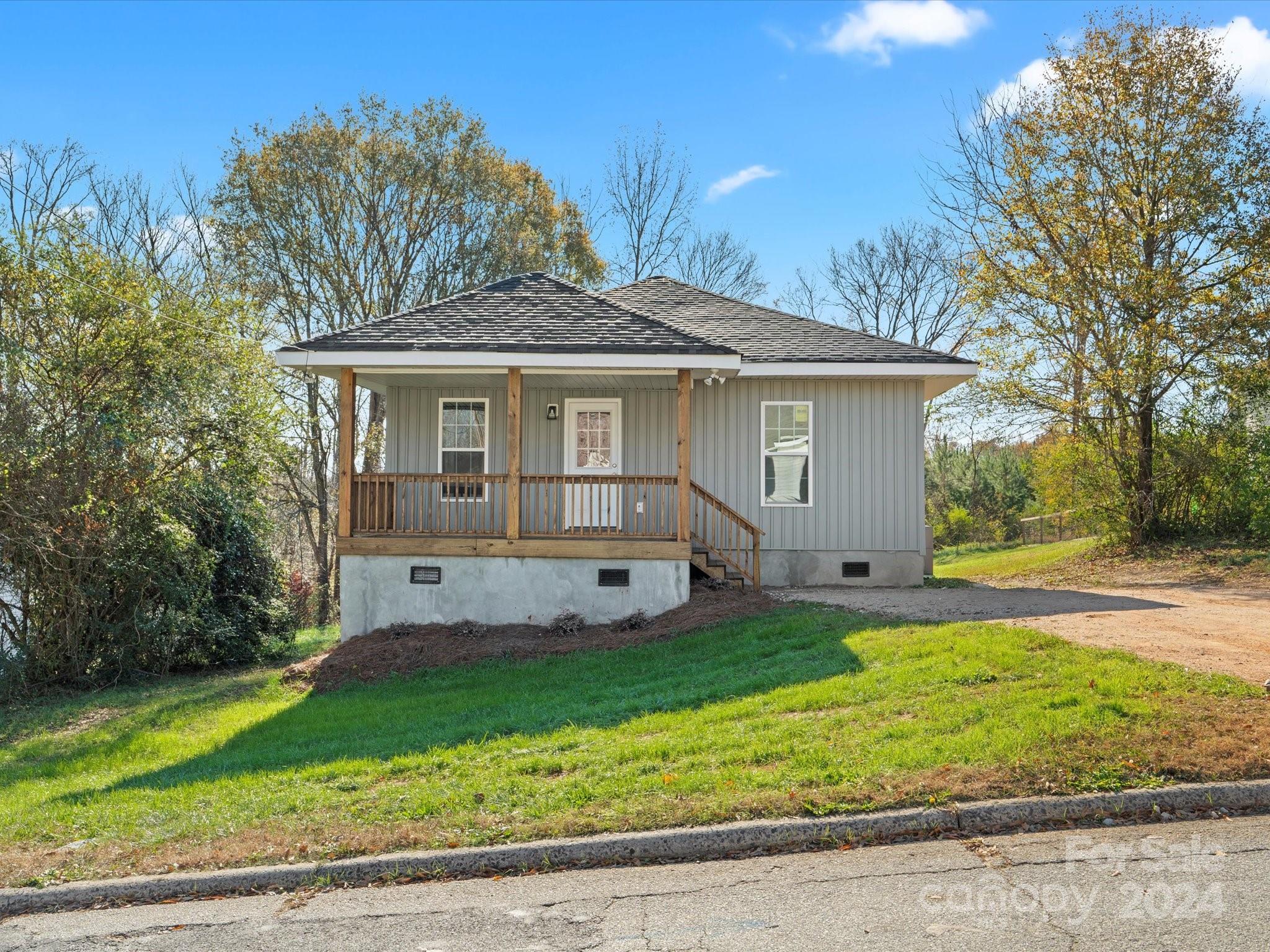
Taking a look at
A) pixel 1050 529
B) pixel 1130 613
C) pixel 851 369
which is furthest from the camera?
pixel 1050 529

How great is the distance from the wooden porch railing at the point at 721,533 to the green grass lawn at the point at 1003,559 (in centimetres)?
491

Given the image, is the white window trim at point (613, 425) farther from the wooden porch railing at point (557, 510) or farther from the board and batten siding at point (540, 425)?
the wooden porch railing at point (557, 510)

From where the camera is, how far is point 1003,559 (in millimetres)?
23469

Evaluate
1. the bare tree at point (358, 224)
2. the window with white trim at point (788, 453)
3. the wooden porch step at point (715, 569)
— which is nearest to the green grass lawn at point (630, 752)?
the wooden porch step at point (715, 569)

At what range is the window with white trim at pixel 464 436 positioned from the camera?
1534 centimetres

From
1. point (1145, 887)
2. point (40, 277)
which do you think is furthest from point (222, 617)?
point (1145, 887)

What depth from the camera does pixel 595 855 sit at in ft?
16.8

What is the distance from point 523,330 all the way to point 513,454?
169 cm

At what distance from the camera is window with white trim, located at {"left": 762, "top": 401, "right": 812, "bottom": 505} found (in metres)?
15.4

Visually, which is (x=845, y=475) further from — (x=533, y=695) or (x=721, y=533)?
(x=533, y=695)

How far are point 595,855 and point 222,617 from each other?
11171mm

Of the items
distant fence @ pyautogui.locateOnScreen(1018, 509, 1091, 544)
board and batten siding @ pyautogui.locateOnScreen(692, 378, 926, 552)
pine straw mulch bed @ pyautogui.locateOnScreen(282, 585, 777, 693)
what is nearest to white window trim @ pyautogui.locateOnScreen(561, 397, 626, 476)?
board and batten siding @ pyautogui.locateOnScreen(692, 378, 926, 552)

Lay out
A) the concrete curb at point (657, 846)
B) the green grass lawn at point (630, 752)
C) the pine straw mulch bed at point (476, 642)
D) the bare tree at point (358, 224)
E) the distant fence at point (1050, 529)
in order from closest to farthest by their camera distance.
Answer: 1. the concrete curb at point (657, 846)
2. the green grass lawn at point (630, 752)
3. the pine straw mulch bed at point (476, 642)
4. the bare tree at point (358, 224)
5. the distant fence at point (1050, 529)

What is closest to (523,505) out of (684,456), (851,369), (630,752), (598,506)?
(598,506)
